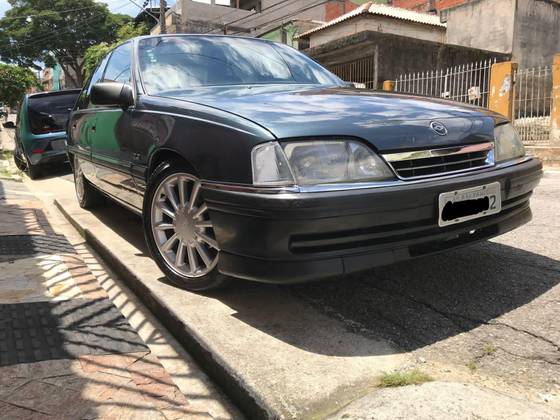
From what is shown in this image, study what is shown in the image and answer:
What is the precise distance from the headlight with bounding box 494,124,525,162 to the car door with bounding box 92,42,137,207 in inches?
86.7

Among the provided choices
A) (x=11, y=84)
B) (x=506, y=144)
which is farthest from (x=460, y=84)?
(x=11, y=84)

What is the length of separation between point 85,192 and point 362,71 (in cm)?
1224

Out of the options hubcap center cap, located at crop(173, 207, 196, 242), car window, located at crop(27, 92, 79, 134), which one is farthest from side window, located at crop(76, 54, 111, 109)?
car window, located at crop(27, 92, 79, 134)

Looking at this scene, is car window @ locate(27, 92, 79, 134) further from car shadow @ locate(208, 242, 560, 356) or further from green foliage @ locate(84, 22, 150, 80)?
green foliage @ locate(84, 22, 150, 80)

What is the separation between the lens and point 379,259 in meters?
2.18

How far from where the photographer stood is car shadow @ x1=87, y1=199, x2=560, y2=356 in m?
2.27

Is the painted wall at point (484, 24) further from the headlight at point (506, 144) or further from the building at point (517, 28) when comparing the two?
the headlight at point (506, 144)

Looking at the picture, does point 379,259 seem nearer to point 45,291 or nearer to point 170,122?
point 170,122

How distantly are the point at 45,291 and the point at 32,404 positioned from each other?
130 cm

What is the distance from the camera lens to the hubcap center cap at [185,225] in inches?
108

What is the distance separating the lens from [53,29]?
38.5 m

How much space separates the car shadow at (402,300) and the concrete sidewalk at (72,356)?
1.66ft

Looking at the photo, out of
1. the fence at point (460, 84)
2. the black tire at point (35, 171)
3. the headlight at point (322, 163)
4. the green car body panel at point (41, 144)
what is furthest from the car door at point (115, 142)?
the fence at point (460, 84)

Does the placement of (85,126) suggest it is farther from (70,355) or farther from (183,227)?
(70,355)
